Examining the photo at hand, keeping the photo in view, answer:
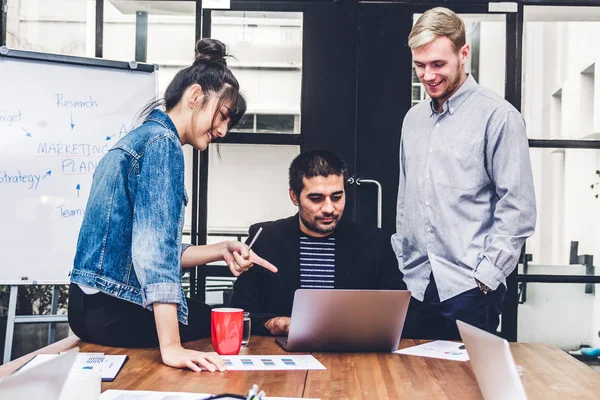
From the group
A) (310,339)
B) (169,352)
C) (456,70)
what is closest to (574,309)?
(456,70)

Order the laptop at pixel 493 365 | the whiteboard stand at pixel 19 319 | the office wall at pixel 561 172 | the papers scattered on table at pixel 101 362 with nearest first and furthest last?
the laptop at pixel 493 365
the papers scattered on table at pixel 101 362
the whiteboard stand at pixel 19 319
the office wall at pixel 561 172

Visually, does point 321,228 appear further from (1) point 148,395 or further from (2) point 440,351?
(1) point 148,395

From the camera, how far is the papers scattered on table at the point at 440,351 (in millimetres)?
1703

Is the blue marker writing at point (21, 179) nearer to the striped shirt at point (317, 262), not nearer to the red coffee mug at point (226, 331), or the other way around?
the striped shirt at point (317, 262)

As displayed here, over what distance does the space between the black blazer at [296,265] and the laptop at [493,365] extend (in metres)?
1.20

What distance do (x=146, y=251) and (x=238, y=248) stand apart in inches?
11.8

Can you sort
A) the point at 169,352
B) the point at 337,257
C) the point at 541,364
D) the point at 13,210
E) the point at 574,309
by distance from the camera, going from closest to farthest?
the point at 169,352 < the point at 541,364 < the point at 337,257 < the point at 13,210 < the point at 574,309

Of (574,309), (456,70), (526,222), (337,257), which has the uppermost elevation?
(456,70)

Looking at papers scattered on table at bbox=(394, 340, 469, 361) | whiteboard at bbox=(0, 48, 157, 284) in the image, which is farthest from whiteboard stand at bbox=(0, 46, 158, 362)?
papers scattered on table at bbox=(394, 340, 469, 361)

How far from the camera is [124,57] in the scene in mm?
3061

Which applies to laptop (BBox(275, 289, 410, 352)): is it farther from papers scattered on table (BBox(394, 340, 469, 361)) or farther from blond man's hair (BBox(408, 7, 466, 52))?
blond man's hair (BBox(408, 7, 466, 52))

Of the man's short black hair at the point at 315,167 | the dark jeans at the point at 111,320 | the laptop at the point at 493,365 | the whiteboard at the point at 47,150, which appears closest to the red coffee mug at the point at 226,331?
the dark jeans at the point at 111,320

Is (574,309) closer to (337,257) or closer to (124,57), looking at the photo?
(337,257)

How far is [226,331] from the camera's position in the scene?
1.67 metres
